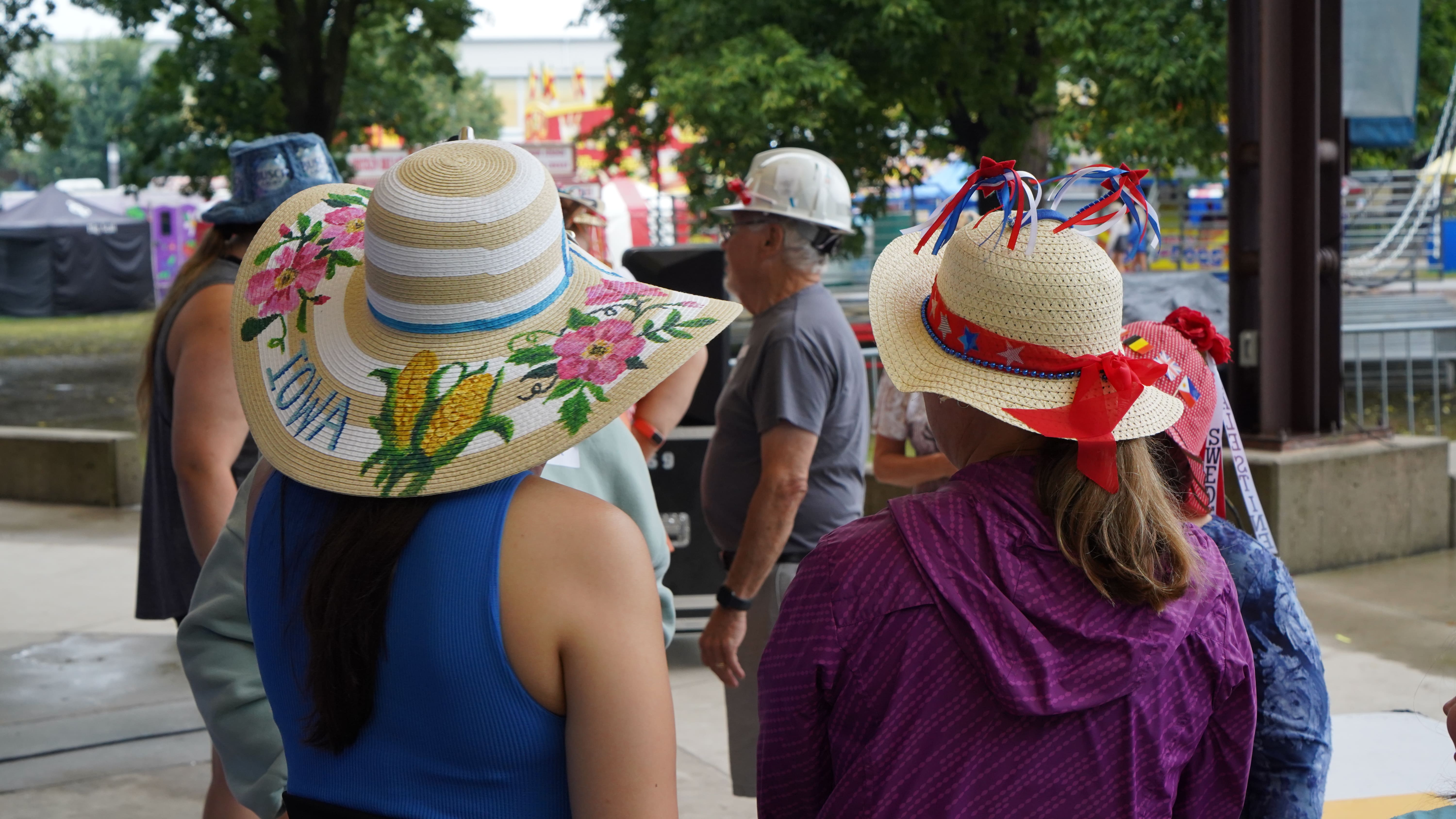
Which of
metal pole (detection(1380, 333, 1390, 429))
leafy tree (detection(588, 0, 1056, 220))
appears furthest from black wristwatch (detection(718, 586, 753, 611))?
leafy tree (detection(588, 0, 1056, 220))

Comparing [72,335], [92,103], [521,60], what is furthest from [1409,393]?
[521,60]

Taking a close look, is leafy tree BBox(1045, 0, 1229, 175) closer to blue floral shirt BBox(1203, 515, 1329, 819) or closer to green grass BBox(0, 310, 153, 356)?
blue floral shirt BBox(1203, 515, 1329, 819)

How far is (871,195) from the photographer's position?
58.6 feet

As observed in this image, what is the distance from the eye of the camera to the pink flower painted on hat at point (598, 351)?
1.34m

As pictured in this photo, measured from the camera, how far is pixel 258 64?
45.4 ft

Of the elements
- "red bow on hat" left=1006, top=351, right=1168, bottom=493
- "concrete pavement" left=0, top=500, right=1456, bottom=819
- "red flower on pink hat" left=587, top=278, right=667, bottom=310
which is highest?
"red flower on pink hat" left=587, top=278, right=667, bottom=310

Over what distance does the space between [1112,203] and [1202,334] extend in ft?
1.70

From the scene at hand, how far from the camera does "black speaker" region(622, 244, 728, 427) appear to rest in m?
5.50

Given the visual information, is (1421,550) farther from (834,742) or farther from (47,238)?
(47,238)

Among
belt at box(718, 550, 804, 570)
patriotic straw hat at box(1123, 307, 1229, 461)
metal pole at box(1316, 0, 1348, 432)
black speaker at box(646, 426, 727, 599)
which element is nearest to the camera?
patriotic straw hat at box(1123, 307, 1229, 461)

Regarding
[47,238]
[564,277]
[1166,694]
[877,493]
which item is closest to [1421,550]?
[877,493]

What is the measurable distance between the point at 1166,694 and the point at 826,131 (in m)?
15.7

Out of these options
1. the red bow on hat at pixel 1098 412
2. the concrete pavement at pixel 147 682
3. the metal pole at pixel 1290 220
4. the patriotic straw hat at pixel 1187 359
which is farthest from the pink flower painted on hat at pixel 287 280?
the metal pole at pixel 1290 220

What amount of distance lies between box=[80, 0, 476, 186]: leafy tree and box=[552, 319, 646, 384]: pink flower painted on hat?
1333 cm
